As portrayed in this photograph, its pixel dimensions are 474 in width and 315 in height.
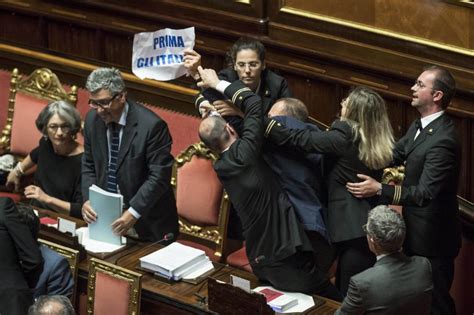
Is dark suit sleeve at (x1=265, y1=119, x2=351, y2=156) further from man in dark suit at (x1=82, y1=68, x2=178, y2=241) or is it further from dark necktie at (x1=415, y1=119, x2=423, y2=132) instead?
man in dark suit at (x1=82, y1=68, x2=178, y2=241)

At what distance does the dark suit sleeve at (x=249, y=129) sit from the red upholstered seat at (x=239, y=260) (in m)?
1.06

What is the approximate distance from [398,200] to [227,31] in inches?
104

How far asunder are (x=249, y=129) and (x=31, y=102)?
8.25 ft

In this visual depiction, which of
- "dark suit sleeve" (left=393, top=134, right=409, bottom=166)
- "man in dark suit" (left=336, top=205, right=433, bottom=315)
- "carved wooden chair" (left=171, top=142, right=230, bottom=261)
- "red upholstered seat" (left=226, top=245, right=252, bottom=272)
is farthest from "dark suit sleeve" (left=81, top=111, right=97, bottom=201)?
"man in dark suit" (left=336, top=205, right=433, bottom=315)

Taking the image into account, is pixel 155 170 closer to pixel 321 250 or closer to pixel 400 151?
pixel 321 250

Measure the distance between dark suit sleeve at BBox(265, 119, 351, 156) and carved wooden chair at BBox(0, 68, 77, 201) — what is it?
7.77ft

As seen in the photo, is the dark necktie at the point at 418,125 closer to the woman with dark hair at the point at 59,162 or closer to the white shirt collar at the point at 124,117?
the white shirt collar at the point at 124,117

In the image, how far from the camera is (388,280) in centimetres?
439

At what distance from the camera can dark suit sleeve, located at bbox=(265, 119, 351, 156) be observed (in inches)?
193

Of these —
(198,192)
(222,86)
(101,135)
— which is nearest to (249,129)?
(222,86)

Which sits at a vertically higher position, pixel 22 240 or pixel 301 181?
pixel 301 181

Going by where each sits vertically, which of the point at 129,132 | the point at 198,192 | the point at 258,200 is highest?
the point at 129,132

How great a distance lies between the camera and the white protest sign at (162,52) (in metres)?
5.16

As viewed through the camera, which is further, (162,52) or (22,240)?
(162,52)
